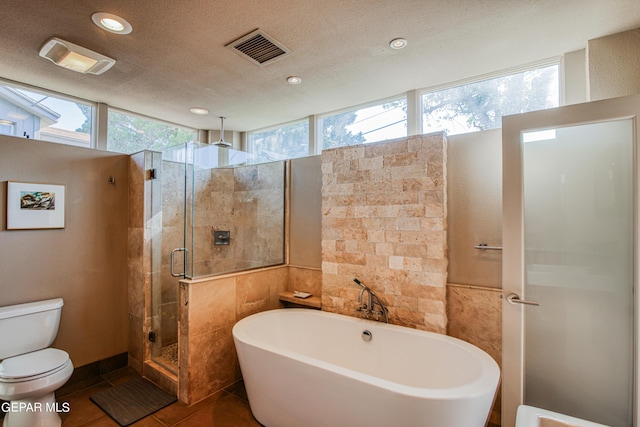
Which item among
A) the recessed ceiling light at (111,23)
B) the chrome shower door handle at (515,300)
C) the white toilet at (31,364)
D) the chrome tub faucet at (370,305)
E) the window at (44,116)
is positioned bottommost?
the white toilet at (31,364)

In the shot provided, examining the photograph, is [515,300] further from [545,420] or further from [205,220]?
[205,220]

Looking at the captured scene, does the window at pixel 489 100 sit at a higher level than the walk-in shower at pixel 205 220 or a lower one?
higher

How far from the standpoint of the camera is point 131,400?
97.4 inches

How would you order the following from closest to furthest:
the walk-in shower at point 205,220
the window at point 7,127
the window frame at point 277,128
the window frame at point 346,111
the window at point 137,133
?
the window at point 7,127 < the walk-in shower at point 205,220 < the window frame at point 346,111 < the window at point 137,133 < the window frame at point 277,128

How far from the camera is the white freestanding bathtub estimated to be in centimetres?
153

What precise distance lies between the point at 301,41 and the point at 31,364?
9.80 ft

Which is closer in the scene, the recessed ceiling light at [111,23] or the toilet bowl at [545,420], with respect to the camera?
the toilet bowl at [545,420]

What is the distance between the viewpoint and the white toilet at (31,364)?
6.45ft

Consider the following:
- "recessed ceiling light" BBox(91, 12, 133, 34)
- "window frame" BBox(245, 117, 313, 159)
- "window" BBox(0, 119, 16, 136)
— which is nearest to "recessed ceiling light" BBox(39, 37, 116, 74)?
"recessed ceiling light" BBox(91, 12, 133, 34)

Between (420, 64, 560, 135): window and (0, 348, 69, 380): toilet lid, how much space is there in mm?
3566

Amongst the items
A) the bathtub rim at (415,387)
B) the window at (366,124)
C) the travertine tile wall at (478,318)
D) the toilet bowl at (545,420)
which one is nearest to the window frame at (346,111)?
the window at (366,124)

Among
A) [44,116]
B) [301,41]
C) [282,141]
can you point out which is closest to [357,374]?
[301,41]

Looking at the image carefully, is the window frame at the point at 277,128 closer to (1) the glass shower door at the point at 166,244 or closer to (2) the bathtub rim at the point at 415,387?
(1) the glass shower door at the point at 166,244

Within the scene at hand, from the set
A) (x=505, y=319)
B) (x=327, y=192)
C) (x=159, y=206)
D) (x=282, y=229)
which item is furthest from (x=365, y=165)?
(x=159, y=206)
